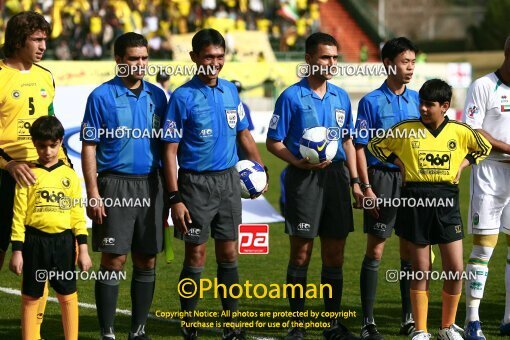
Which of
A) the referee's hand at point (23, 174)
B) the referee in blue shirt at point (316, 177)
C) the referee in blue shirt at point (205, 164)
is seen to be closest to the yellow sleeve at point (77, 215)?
the referee's hand at point (23, 174)

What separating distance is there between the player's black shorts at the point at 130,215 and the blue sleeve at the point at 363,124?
5.28ft

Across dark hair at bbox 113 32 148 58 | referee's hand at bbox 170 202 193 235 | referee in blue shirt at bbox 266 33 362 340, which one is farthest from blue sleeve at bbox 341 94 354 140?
dark hair at bbox 113 32 148 58

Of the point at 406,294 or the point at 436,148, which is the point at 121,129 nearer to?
the point at 436,148

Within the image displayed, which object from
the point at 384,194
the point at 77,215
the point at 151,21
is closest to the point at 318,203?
the point at 384,194

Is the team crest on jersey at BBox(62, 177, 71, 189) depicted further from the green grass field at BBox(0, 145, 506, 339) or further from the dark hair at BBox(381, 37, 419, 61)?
the dark hair at BBox(381, 37, 419, 61)

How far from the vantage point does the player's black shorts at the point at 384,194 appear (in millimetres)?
8000

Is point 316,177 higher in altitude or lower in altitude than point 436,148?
lower

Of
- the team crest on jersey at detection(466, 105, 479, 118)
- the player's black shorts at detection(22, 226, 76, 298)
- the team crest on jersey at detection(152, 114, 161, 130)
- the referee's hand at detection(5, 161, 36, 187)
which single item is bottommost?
the player's black shorts at detection(22, 226, 76, 298)

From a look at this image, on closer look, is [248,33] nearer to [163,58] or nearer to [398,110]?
[163,58]

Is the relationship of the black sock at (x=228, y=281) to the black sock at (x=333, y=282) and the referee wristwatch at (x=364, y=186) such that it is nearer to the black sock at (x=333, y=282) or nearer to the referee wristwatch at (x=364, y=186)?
the black sock at (x=333, y=282)

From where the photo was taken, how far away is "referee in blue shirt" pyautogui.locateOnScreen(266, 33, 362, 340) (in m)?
7.75

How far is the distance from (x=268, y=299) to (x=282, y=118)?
2.29 meters

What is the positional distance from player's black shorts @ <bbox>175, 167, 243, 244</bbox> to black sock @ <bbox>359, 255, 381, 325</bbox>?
115cm

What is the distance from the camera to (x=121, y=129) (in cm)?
723
